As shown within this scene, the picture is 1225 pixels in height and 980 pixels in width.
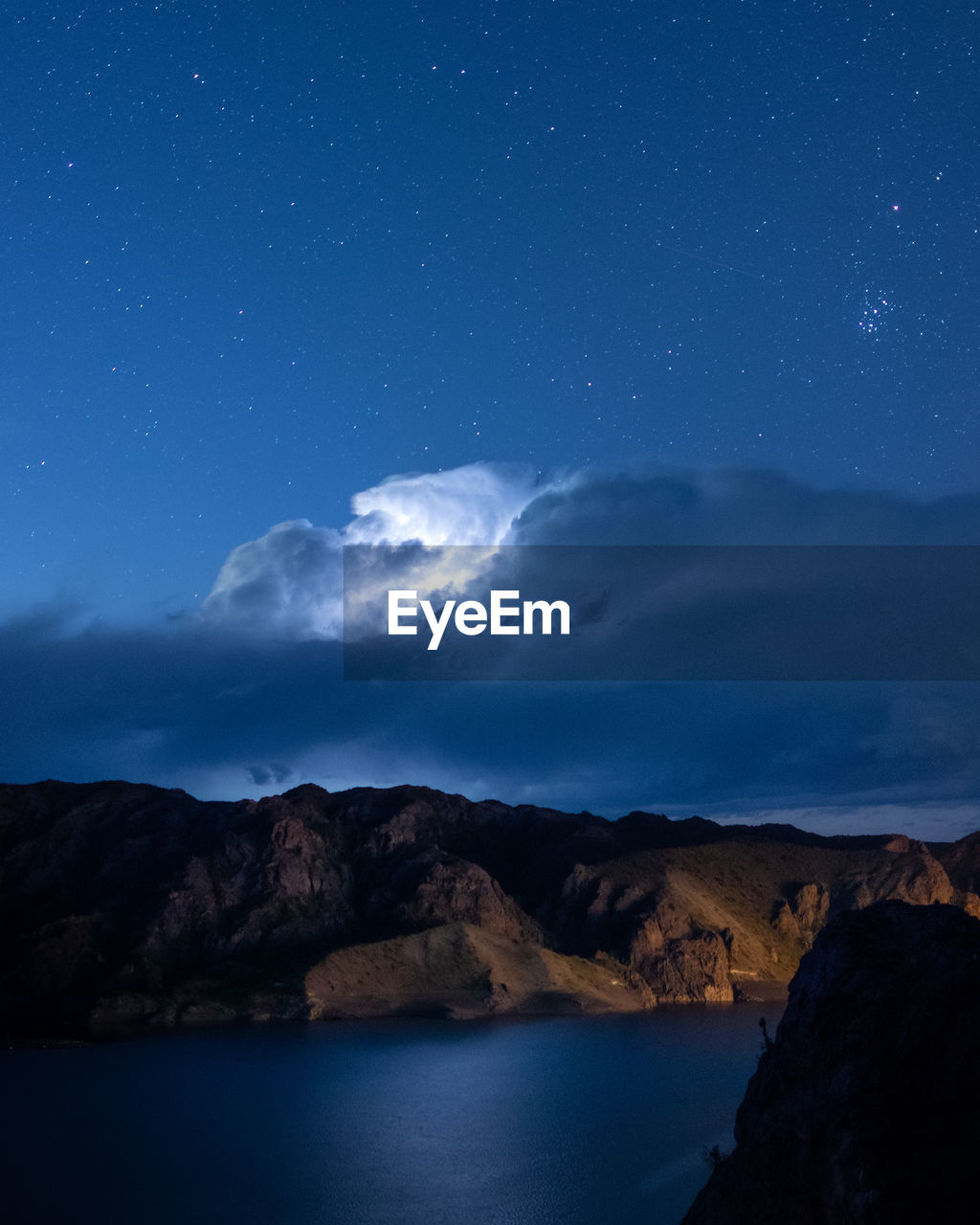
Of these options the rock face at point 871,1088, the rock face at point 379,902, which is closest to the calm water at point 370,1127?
the rock face at point 379,902

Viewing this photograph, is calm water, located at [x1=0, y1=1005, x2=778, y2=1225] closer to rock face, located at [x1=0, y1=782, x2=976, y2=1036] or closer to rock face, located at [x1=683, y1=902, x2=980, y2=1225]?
rock face, located at [x1=0, y1=782, x2=976, y2=1036]

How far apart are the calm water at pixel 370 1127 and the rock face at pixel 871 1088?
1924cm

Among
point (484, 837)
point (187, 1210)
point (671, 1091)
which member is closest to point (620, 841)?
point (484, 837)

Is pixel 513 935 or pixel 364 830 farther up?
pixel 364 830

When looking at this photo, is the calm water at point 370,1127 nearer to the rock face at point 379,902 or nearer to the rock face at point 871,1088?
the rock face at point 379,902

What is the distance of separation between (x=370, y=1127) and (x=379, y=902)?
246 feet

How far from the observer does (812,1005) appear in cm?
2070

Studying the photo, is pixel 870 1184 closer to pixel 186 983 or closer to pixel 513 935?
pixel 186 983

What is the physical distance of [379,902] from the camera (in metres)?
127

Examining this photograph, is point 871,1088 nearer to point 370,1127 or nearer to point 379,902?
point 370,1127

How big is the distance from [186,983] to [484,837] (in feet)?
200

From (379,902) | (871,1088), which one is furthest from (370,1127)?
(379,902)

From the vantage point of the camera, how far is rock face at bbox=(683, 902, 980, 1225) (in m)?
16.5

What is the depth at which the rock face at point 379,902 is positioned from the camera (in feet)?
346
